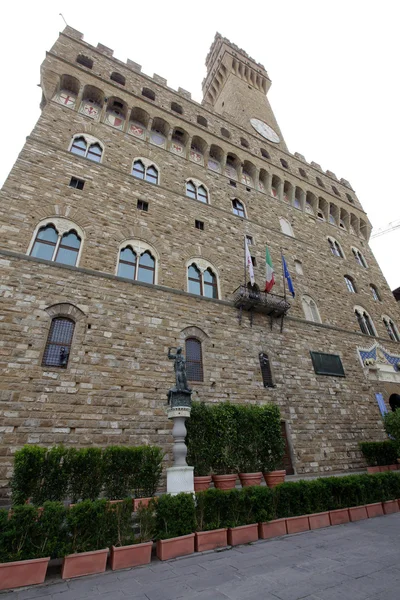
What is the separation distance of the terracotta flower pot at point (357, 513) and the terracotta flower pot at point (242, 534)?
2215 millimetres

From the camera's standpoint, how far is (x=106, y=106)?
1323 centimetres

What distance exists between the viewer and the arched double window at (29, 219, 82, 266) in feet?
27.9

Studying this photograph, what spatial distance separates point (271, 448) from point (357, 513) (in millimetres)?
1816

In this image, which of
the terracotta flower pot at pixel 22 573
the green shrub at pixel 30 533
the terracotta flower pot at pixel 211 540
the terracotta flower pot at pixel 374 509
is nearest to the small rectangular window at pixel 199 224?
the terracotta flower pot at pixel 374 509

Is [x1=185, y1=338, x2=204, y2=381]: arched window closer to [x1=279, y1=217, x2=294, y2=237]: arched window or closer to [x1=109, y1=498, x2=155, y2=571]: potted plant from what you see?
[x1=109, y1=498, x2=155, y2=571]: potted plant

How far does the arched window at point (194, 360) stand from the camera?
8.94 m

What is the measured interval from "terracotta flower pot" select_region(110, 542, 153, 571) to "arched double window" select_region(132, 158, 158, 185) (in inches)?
478

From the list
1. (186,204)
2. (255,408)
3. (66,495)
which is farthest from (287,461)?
(186,204)

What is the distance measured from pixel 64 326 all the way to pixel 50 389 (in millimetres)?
1720

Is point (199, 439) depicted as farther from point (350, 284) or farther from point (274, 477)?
point (350, 284)

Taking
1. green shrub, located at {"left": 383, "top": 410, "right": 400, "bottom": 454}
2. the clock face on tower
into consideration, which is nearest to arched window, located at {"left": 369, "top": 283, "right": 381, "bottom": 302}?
green shrub, located at {"left": 383, "top": 410, "right": 400, "bottom": 454}

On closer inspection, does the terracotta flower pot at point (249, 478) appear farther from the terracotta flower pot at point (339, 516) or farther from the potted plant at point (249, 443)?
the terracotta flower pot at point (339, 516)

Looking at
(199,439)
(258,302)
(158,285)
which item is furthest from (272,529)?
(258,302)

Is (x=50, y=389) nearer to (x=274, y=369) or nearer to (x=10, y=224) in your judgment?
(x=10, y=224)
